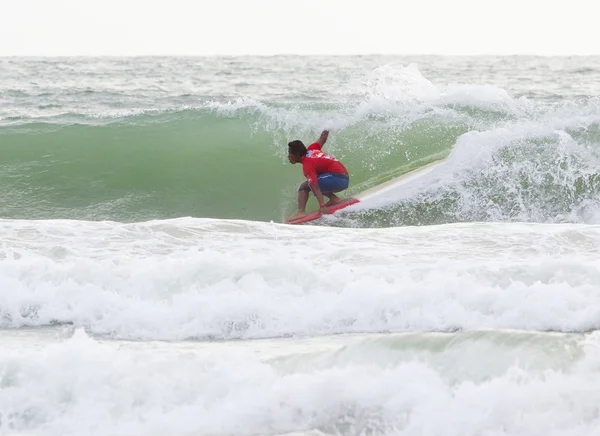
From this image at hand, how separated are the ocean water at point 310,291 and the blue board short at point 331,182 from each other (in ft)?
1.21

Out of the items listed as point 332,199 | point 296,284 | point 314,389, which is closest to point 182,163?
point 332,199

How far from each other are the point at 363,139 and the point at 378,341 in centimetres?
655

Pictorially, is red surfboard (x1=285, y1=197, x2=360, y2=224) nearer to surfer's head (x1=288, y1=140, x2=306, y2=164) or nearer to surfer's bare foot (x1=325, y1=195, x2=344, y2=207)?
surfer's bare foot (x1=325, y1=195, x2=344, y2=207)

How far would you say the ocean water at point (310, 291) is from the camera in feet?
8.71

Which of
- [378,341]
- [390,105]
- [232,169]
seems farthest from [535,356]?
[390,105]

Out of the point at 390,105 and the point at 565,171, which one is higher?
the point at 390,105

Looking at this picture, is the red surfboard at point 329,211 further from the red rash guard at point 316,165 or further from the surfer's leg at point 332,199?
the red rash guard at point 316,165

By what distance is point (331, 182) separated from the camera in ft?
24.0

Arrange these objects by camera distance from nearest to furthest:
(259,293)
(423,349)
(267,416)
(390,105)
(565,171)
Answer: (267,416)
(423,349)
(259,293)
(565,171)
(390,105)

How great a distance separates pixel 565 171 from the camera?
843cm

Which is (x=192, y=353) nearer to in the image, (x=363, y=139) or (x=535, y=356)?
(x=535, y=356)

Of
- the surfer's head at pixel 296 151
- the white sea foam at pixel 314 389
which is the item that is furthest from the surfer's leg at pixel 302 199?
the white sea foam at pixel 314 389

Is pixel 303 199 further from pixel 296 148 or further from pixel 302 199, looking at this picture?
pixel 296 148

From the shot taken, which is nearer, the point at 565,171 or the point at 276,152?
the point at 565,171
